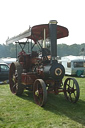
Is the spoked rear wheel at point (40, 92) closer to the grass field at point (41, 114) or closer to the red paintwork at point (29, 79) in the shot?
the grass field at point (41, 114)

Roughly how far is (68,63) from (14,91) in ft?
32.1

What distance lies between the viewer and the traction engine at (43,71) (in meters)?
5.61

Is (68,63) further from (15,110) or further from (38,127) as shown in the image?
(38,127)

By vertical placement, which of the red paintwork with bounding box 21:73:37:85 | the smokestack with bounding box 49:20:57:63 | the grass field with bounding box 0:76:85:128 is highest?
the smokestack with bounding box 49:20:57:63

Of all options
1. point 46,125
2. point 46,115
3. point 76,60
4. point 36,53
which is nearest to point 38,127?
point 46,125

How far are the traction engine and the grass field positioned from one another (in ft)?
0.97

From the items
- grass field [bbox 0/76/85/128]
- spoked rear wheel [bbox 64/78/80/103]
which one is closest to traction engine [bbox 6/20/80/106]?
spoked rear wheel [bbox 64/78/80/103]

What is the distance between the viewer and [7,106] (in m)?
5.65

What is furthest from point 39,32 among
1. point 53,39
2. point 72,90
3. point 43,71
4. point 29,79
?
point 72,90

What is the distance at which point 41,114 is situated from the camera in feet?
15.8

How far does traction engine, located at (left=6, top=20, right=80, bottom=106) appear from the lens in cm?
561

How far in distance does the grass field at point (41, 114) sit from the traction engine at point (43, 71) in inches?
11.7

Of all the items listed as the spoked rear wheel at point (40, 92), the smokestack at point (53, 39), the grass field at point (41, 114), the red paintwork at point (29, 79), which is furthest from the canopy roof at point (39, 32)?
the grass field at point (41, 114)

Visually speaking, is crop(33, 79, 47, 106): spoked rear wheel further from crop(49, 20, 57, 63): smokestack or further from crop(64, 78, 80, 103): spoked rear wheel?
crop(64, 78, 80, 103): spoked rear wheel
